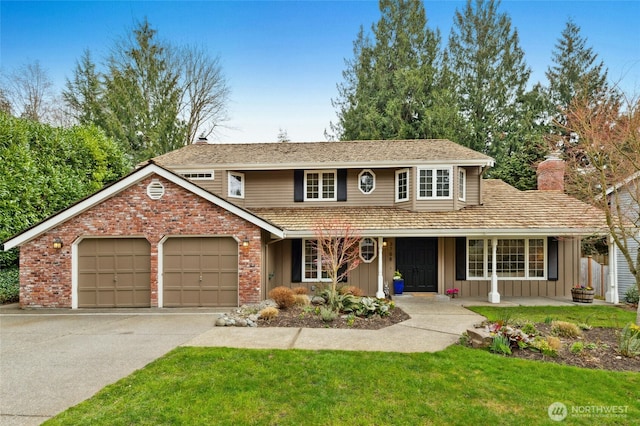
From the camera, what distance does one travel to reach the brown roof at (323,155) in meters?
11.6

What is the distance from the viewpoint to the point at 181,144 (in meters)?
21.9

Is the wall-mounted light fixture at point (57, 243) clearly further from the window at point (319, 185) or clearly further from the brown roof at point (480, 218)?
the window at point (319, 185)

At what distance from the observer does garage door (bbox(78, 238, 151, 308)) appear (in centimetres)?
955

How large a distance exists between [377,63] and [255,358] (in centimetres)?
2236

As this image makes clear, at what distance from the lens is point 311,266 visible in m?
11.5

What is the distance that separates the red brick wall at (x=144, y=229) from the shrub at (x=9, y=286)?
1646 millimetres

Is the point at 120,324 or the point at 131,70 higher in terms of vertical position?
the point at 131,70

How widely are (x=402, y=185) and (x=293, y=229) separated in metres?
4.72

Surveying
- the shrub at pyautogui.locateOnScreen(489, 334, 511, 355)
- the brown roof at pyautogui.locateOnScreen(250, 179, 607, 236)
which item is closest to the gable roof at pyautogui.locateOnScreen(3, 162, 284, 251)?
the brown roof at pyautogui.locateOnScreen(250, 179, 607, 236)

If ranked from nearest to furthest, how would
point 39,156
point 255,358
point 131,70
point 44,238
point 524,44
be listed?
point 255,358 < point 44,238 < point 39,156 < point 131,70 < point 524,44

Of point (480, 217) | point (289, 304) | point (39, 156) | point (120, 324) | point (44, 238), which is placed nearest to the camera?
point (120, 324)

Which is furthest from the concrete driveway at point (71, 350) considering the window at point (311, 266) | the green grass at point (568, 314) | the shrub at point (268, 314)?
the green grass at point (568, 314)

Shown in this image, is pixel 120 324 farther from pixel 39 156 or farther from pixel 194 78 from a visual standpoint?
pixel 194 78

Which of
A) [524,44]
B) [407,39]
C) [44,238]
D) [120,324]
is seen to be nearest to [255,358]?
[120,324]
